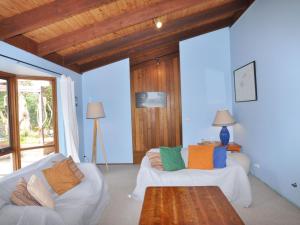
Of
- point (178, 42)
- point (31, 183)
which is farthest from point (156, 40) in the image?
point (31, 183)

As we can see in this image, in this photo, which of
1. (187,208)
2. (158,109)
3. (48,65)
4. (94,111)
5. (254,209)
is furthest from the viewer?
(158,109)

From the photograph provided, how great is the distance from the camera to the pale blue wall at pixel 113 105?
6.06m

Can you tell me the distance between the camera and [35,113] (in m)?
4.65

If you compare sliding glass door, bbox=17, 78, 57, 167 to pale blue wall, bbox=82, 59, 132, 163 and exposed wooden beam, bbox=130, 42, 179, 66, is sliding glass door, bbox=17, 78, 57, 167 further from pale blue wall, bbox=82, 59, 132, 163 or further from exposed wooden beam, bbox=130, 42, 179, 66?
exposed wooden beam, bbox=130, 42, 179, 66

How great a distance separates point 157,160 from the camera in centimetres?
366

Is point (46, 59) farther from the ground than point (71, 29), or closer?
closer

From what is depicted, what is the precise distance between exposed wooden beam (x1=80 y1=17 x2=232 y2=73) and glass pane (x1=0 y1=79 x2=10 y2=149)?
1.93m

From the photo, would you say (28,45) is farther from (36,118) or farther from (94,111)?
(94,111)

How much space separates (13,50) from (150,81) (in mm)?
3728

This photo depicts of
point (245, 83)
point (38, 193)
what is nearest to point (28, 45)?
point (38, 193)

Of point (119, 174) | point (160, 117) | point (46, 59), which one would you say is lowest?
point (119, 174)

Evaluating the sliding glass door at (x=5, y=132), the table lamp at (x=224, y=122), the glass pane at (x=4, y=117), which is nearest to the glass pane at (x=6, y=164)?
the sliding glass door at (x=5, y=132)

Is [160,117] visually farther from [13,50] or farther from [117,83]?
[13,50]

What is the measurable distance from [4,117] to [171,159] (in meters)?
2.90
